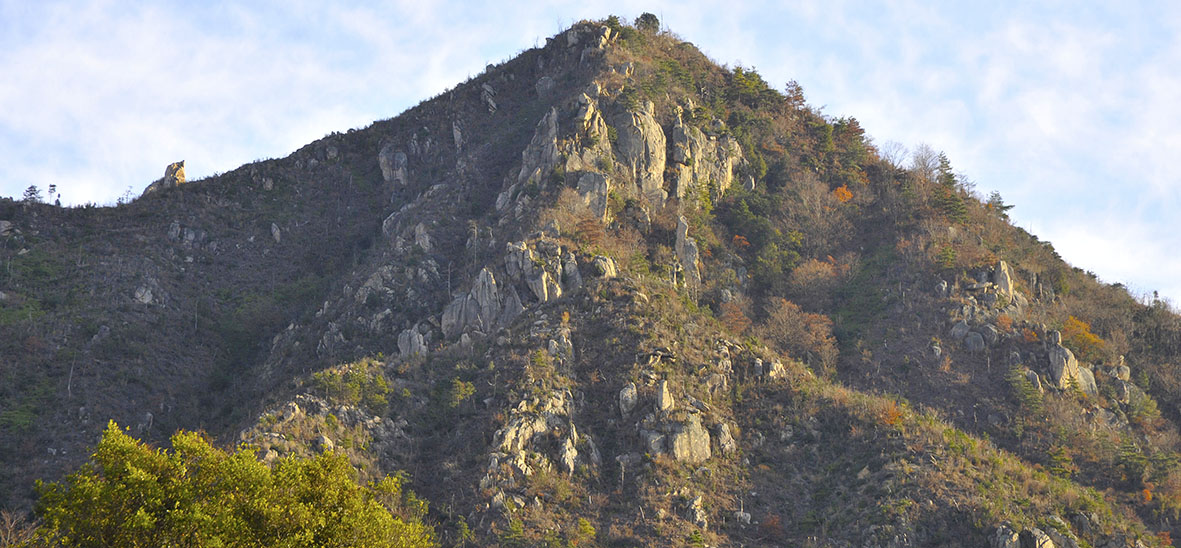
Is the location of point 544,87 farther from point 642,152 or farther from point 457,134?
point 642,152

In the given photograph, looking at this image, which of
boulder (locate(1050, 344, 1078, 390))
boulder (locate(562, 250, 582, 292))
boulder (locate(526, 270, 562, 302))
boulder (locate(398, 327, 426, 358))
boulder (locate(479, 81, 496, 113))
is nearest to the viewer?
boulder (locate(398, 327, 426, 358))

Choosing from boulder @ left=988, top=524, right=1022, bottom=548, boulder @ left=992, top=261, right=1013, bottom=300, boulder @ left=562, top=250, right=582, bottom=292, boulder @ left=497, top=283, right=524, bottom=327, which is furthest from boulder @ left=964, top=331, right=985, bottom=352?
boulder @ left=497, top=283, right=524, bottom=327

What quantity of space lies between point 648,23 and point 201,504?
91961 millimetres

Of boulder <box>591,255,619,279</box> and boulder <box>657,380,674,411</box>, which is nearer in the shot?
boulder <box>657,380,674,411</box>

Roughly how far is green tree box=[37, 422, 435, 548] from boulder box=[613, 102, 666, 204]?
181 feet

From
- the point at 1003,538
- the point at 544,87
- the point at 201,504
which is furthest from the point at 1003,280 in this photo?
the point at 201,504

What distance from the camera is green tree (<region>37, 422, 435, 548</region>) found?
31.9 m

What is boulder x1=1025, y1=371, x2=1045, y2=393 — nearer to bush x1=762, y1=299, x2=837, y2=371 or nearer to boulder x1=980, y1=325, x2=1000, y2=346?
boulder x1=980, y1=325, x2=1000, y2=346

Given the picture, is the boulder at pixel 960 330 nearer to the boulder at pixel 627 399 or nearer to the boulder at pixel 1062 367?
the boulder at pixel 1062 367

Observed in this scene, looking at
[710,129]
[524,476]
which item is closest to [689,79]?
[710,129]

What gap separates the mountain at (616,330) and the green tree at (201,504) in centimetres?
2045

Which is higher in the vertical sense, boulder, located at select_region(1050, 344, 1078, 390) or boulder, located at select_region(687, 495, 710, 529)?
boulder, located at select_region(1050, 344, 1078, 390)

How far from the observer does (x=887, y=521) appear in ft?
180

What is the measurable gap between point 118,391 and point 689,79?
63735 mm
